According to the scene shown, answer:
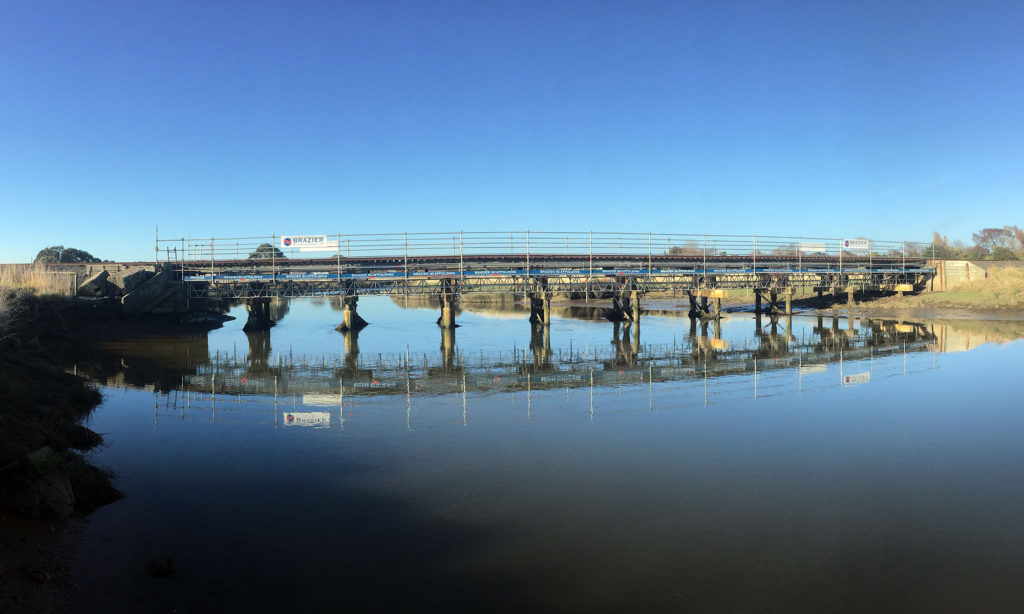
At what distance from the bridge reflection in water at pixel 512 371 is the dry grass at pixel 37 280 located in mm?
8209

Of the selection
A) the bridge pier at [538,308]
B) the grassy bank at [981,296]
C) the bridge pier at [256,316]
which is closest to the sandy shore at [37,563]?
the bridge pier at [538,308]

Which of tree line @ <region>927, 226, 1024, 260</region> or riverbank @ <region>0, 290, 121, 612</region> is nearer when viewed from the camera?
riverbank @ <region>0, 290, 121, 612</region>

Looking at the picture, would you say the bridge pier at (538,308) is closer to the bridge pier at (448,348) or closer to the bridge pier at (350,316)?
the bridge pier at (448,348)

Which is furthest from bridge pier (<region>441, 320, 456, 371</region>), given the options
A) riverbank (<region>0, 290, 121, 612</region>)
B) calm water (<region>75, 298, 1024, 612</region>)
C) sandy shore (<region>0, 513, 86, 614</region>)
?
sandy shore (<region>0, 513, 86, 614</region>)

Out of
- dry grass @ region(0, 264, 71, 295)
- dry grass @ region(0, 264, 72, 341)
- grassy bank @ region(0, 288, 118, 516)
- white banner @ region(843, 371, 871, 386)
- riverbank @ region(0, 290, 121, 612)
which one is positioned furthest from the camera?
dry grass @ region(0, 264, 71, 295)

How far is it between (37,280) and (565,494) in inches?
1536

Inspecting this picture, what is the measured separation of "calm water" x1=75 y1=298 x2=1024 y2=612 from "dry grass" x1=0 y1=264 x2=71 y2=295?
16852 mm

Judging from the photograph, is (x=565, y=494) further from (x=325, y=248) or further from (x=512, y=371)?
(x=325, y=248)

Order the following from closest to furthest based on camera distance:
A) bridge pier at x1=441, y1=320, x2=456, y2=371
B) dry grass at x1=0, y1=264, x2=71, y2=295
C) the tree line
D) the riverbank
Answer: the riverbank, bridge pier at x1=441, y1=320, x2=456, y2=371, dry grass at x1=0, y1=264, x2=71, y2=295, the tree line

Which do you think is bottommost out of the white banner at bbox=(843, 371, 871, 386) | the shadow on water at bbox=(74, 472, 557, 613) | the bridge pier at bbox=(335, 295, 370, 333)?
the shadow on water at bbox=(74, 472, 557, 613)

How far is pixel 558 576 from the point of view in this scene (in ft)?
22.8

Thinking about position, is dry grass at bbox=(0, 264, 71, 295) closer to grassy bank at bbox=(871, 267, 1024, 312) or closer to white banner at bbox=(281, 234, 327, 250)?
white banner at bbox=(281, 234, 327, 250)

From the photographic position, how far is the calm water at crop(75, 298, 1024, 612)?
→ 22.0 ft

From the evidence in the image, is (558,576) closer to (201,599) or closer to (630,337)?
(201,599)
